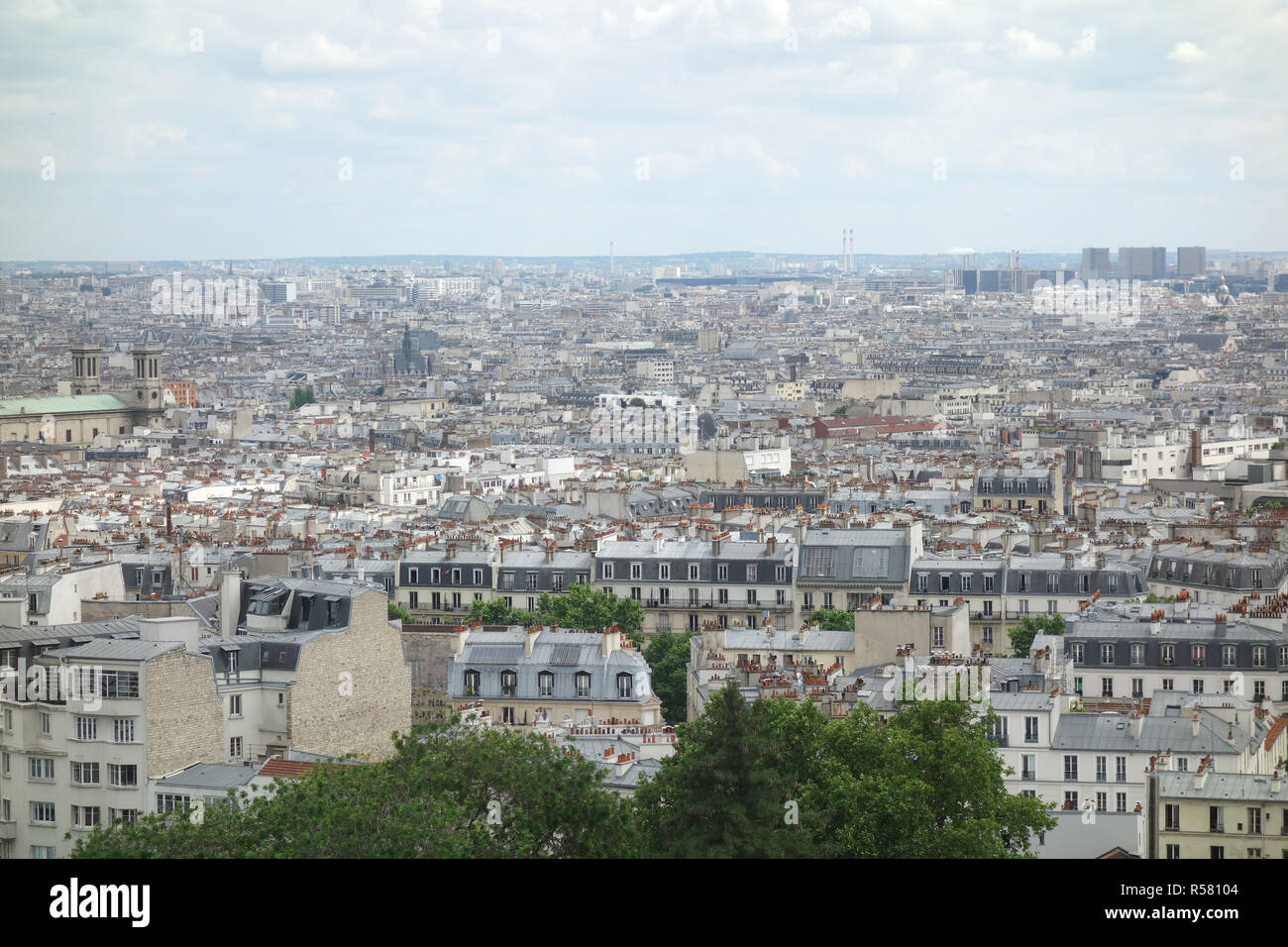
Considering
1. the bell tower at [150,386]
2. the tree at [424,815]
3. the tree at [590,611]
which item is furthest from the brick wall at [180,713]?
the bell tower at [150,386]

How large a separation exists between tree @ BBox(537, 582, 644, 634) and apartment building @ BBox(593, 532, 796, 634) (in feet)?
3.00

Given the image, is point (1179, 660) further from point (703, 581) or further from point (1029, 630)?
point (703, 581)

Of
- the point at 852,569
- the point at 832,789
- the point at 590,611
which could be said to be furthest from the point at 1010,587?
the point at 832,789

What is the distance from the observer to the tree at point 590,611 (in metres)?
26.7

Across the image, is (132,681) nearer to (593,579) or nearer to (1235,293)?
(593,579)

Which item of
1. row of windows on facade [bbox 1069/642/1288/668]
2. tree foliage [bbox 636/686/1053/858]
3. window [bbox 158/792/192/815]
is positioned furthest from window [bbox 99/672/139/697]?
row of windows on facade [bbox 1069/642/1288/668]

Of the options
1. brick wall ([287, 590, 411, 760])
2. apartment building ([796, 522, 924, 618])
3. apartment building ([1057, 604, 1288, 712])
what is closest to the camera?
brick wall ([287, 590, 411, 760])

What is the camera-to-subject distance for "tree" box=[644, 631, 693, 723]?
23531 mm

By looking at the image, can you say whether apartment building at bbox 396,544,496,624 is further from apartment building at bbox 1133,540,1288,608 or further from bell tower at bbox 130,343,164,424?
bell tower at bbox 130,343,164,424

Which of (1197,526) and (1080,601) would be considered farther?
(1197,526)
